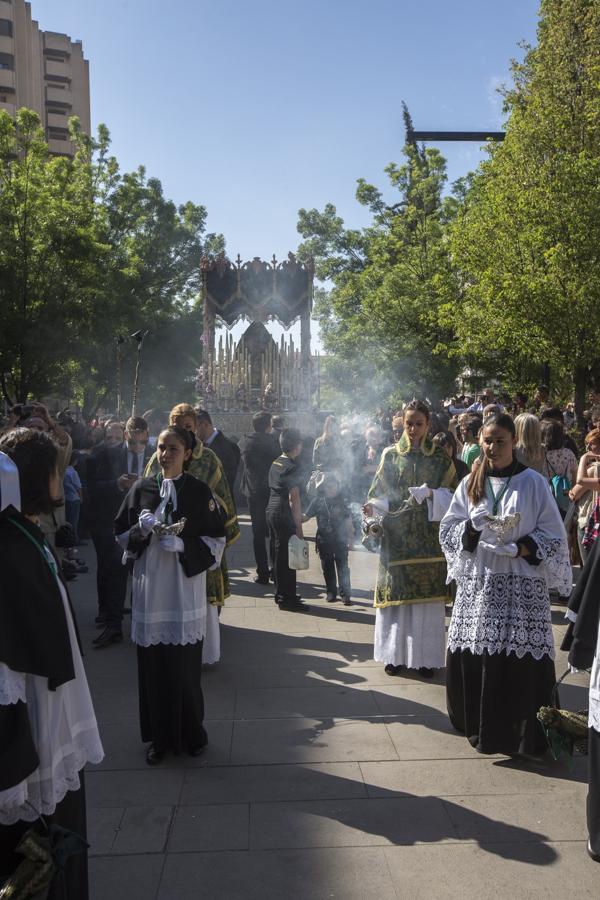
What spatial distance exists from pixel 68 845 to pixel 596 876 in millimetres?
2236

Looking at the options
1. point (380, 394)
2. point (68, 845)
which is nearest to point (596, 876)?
point (68, 845)

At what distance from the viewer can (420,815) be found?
4219mm

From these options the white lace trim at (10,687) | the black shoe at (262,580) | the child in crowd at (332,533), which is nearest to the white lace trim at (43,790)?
the white lace trim at (10,687)

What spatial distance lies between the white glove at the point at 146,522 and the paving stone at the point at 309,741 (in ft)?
4.58

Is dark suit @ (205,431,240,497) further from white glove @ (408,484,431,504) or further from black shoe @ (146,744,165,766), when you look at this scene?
black shoe @ (146,744,165,766)

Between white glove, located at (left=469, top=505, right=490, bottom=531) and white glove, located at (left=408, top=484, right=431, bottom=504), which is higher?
white glove, located at (left=408, top=484, right=431, bottom=504)

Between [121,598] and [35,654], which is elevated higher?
[35,654]

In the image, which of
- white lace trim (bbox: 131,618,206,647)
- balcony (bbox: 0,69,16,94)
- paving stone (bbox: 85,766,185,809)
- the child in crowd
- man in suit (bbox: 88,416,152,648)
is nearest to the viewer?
paving stone (bbox: 85,766,185,809)

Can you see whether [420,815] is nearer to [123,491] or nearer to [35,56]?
[123,491]

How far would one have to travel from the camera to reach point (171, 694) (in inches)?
193

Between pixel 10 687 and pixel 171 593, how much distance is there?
213 cm

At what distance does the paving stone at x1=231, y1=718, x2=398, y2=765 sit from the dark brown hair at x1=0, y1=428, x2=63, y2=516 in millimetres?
2431

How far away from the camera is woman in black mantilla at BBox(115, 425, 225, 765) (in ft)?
16.0

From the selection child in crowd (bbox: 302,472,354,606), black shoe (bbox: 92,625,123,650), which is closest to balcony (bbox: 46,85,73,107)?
child in crowd (bbox: 302,472,354,606)
